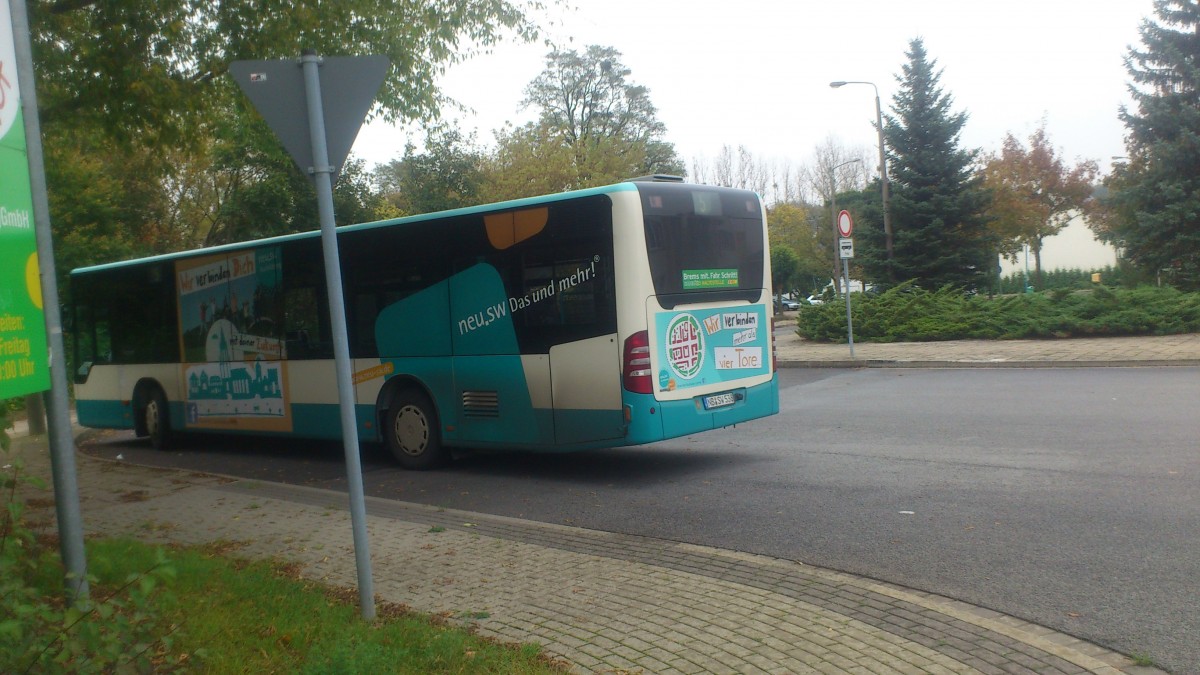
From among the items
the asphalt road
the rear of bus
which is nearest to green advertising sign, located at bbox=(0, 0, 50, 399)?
the asphalt road

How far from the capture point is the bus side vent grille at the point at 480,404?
10.7 metres

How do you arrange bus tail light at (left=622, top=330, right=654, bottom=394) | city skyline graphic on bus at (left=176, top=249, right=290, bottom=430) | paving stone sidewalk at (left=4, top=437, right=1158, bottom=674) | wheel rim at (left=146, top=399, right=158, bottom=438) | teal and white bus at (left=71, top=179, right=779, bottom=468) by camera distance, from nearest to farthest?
1. paving stone sidewalk at (left=4, top=437, right=1158, bottom=674)
2. bus tail light at (left=622, top=330, right=654, bottom=394)
3. teal and white bus at (left=71, top=179, right=779, bottom=468)
4. city skyline graphic on bus at (left=176, top=249, right=290, bottom=430)
5. wheel rim at (left=146, top=399, right=158, bottom=438)

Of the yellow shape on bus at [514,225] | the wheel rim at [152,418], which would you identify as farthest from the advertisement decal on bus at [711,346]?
the wheel rim at [152,418]

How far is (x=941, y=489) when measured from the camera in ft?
27.9

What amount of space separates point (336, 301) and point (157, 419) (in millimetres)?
11281

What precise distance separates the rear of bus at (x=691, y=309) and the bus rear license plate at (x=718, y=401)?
10mm

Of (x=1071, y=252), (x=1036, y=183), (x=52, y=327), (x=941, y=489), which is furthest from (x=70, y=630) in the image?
(x=1071, y=252)

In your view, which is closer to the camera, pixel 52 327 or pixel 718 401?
pixel 52 327

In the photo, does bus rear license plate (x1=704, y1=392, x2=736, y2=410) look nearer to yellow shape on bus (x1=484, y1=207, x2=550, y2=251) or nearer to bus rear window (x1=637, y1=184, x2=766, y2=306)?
bus rear window (x1=637, y1=184, x2=766, y2=306)

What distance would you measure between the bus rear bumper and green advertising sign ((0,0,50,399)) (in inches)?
234

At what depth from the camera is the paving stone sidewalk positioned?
468 cm

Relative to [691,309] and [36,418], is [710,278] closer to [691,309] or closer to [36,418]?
[691,309]

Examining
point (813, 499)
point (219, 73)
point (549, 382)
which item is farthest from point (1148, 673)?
point (219, 73)

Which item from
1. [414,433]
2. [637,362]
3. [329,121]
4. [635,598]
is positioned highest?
[329,121]
